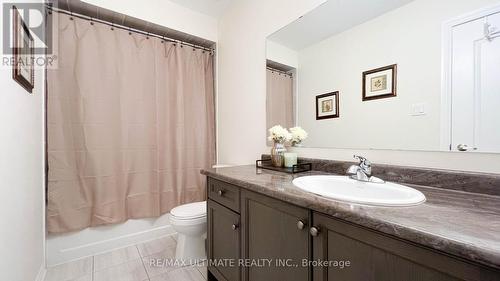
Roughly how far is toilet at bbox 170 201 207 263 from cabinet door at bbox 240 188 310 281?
68 centimetres

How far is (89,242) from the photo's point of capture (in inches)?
72.4

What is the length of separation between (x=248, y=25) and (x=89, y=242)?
2488 millimetres

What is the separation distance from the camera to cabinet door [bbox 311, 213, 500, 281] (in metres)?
0.47

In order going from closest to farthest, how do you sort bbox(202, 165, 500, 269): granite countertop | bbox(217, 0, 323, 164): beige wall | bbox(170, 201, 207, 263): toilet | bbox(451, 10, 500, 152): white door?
bbox(202, 165, 500, 269): granite countertop, bbox(451, 10, 500, 152): white door, bbox(170, 201, 207, 263): toilet, bbox(217, 0, 323, 164): beige wall

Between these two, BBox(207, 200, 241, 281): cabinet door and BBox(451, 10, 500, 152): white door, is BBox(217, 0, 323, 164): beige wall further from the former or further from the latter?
BBox(451, 10, 500, 152): white door

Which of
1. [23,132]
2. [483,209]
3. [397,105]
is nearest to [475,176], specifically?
[483,209]

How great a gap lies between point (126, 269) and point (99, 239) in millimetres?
474

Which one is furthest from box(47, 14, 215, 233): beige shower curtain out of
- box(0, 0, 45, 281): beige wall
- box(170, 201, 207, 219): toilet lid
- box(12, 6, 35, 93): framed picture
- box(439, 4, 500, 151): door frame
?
box(439, 4, 500, 151): door frame

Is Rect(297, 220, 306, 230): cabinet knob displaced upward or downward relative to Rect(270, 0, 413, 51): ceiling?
downward

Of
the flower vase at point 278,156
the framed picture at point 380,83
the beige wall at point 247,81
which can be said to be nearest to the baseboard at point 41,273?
the beige wall at point 247,81

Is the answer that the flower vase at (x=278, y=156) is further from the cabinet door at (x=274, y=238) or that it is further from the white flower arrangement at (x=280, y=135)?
the cabinet door at (x=274, y=238)

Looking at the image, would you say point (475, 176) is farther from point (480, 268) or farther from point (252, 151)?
point (252, 151)

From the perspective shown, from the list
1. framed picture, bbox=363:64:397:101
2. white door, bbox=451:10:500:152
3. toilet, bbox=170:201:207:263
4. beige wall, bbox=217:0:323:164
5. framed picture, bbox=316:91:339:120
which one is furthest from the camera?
beige wall, bbox=217:0:323:164

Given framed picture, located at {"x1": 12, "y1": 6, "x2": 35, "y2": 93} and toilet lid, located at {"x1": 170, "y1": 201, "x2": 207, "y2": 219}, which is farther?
toilet lid, located at {"x1": 170, "y1": 201, "x2": 207, "y2": 219}
